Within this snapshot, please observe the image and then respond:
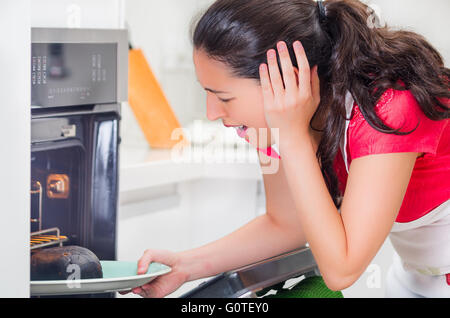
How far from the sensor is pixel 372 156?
679mm

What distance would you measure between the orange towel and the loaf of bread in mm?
554

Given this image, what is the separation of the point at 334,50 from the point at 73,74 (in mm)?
360

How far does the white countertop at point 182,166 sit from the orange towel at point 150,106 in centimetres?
4

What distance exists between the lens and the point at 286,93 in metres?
0.69

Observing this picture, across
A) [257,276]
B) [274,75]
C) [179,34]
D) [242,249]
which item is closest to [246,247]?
[242,249]

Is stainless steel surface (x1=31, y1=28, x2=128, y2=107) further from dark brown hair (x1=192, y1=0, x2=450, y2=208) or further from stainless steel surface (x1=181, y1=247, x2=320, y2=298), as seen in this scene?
stainless steel surface (x1=181, y1=247, x2=320, y2=298)

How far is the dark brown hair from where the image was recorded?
70 centimetres

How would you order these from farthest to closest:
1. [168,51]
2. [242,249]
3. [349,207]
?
[168,51] → [242,249] → [349,207]

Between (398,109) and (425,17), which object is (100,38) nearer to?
(398,109)

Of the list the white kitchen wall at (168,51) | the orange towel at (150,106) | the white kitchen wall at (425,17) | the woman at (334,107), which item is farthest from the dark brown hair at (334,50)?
the orange towel at (150,106)

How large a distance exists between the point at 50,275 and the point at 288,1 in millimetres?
439

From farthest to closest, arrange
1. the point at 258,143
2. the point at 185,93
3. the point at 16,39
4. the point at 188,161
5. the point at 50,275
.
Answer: the point at 185,93 < the point at 188,161 < the point at 258,143 < the point at 50,275 < the point at 16,39
